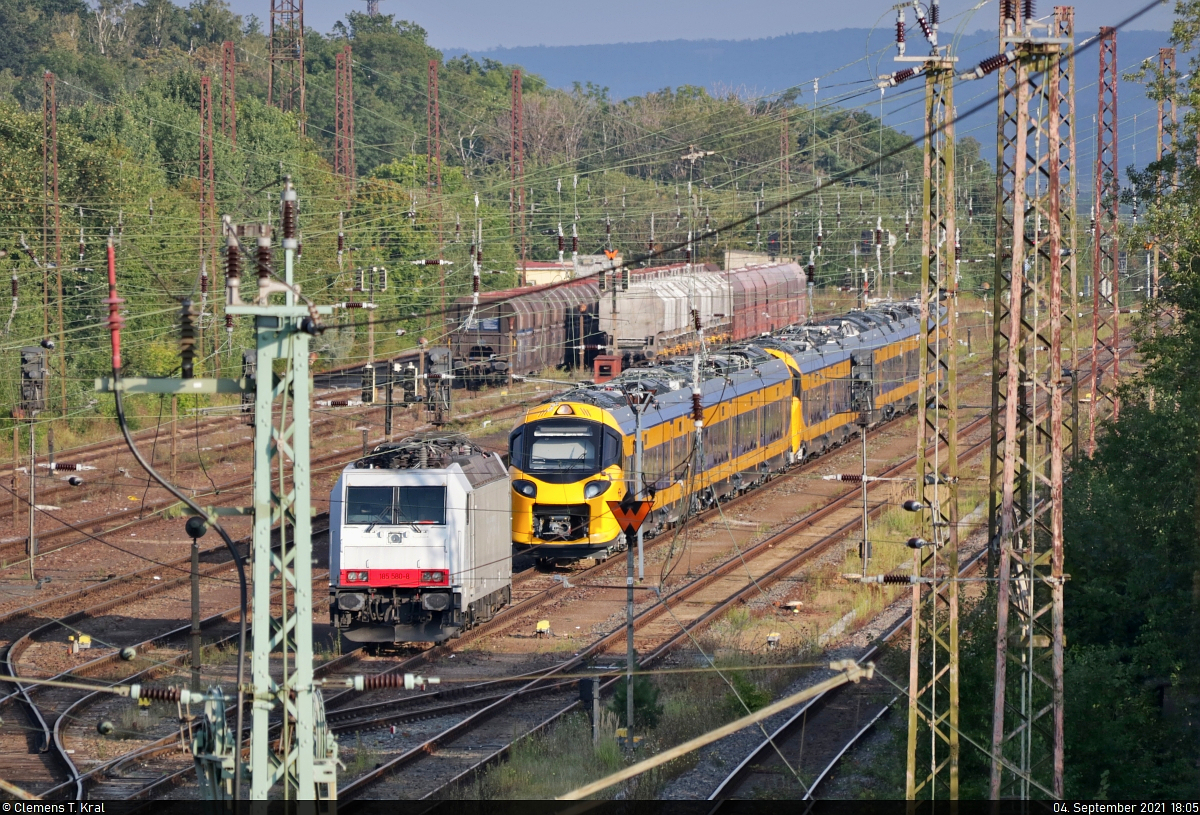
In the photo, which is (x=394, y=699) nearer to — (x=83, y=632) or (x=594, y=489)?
(x=83, y=632)

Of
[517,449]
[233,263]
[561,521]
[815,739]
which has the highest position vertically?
[233,263]

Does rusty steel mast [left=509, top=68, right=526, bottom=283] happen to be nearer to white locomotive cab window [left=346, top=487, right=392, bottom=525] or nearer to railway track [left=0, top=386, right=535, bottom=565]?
railway track [left=0, top=386, right=535, bottom=565]

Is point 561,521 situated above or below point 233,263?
below

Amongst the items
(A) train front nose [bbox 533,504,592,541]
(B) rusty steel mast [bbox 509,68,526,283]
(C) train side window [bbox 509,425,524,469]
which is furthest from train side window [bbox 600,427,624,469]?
(B) rusty steel mast [bbox 509,68,526,283]

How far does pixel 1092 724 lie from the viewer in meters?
16.6

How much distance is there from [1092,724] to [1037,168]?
258 inches

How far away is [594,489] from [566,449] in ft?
2.91

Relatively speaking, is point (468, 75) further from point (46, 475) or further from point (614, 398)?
point (614, 398)

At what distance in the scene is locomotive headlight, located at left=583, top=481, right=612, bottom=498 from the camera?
2630cm

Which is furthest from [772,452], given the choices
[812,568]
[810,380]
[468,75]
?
[468,75]

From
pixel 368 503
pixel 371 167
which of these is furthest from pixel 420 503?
pixel 371 167

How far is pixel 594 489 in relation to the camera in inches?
1037

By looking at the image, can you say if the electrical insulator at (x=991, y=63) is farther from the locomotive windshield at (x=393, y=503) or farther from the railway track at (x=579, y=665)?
the locomotive windshield at (x=393, y=503)

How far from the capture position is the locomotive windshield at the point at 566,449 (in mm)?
26312
